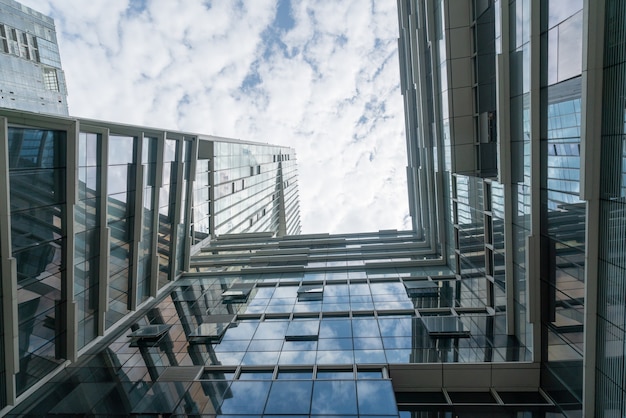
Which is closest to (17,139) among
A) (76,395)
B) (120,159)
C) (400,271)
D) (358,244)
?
(120,159)

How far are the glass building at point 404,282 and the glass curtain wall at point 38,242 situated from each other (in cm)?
8

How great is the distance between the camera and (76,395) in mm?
15539

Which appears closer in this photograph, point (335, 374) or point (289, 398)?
point (289, 398)

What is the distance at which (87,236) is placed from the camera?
18.4 meters

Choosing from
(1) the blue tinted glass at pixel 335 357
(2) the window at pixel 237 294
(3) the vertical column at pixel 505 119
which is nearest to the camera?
(3) the vertical column at pixel 505 119

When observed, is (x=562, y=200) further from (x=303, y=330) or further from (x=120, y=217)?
(x=120, y=217)

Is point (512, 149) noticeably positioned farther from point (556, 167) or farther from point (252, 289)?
point (252, 289)

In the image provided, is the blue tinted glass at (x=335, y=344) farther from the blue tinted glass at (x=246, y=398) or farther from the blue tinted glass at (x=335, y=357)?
the blue tinted glass at (x=246, y=398)

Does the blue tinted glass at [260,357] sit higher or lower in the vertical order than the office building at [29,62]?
lower

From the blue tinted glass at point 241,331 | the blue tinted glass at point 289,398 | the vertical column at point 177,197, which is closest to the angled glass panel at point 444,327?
the blue tinted glass at point 289,398

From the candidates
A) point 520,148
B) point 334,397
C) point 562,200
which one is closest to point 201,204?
point 334,397

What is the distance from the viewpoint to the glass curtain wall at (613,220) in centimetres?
1025

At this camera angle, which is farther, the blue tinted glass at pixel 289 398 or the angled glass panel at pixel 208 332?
the angled glass panel at pixel 208 332

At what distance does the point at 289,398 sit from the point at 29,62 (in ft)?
344
